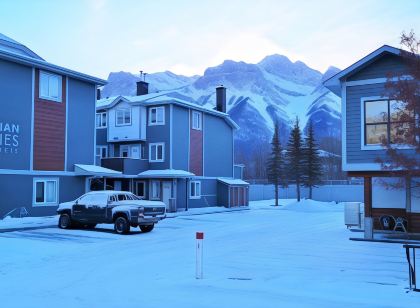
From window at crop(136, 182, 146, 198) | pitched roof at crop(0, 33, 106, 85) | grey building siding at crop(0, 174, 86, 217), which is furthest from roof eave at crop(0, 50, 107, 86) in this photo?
window at crop(136, 182, 146, 198)

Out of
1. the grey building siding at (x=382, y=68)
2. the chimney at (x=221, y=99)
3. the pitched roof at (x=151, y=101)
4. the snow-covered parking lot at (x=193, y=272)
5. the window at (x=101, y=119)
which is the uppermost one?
the chimney at (x=221, y=99)

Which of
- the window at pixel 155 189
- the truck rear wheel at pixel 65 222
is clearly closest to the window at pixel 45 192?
the truck rear wheel at pixel 65 222

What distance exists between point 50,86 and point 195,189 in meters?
16.5

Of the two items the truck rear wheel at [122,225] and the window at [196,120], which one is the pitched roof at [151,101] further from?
the truck rear wheel at [122,225]

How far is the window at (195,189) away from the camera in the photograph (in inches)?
1608

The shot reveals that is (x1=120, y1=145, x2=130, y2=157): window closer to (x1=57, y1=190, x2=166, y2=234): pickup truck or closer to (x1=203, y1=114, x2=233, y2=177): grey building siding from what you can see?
(x1=203, y1=114, x2=233, y2=177): grey building siding

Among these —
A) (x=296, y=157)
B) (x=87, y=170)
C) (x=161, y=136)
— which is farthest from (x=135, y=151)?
(x=296, y=157)

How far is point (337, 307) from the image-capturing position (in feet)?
27.1

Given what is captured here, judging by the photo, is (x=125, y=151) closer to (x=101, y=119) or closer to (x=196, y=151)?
(x=101, y=119)

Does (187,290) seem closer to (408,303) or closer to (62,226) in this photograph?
(408,303)

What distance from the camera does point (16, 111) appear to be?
26.5 meters

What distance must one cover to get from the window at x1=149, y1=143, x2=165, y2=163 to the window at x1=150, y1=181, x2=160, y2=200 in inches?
76.4

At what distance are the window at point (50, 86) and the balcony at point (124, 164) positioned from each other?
336 inches

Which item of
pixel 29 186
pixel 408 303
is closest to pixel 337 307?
pixel 408 303
